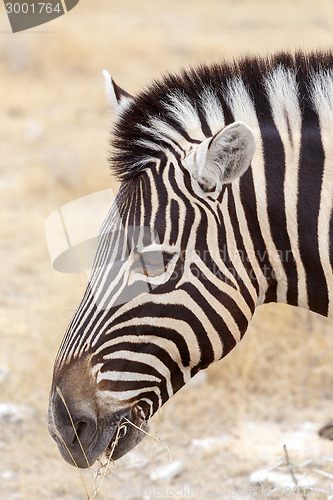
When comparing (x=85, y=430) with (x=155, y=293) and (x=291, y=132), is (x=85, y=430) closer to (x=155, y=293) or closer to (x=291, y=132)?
(x=155, y=293)

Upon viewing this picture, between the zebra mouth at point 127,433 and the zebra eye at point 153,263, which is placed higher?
the zebra eye at point 153,263

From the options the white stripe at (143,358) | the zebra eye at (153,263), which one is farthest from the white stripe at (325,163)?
the white stripe at (143,358)

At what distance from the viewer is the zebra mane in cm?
271

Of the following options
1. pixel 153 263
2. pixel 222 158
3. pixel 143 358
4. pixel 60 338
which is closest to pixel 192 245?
pixel 153 263

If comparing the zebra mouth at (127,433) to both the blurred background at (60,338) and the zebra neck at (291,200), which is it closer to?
the blurred background at (60,338)

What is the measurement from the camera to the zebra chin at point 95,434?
259 centimetres

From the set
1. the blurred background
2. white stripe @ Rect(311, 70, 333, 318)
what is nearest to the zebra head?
white stripe @ Rect(311, 70, 333, 318)

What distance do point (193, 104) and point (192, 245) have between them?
0.66 meters

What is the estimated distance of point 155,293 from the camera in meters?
2.55

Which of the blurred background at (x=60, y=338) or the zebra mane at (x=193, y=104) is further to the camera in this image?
the blurred background at (x=60, y=338)

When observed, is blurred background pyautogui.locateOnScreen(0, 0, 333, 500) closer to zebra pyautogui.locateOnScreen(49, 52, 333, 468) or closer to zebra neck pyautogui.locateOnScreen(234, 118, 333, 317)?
zebra pyautogui.locateOnScreen(49, 52, 333, 468)

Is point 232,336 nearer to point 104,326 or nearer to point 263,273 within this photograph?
point 263,273

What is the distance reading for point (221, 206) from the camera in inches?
102

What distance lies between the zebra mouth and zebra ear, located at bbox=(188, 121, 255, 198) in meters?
1.01
